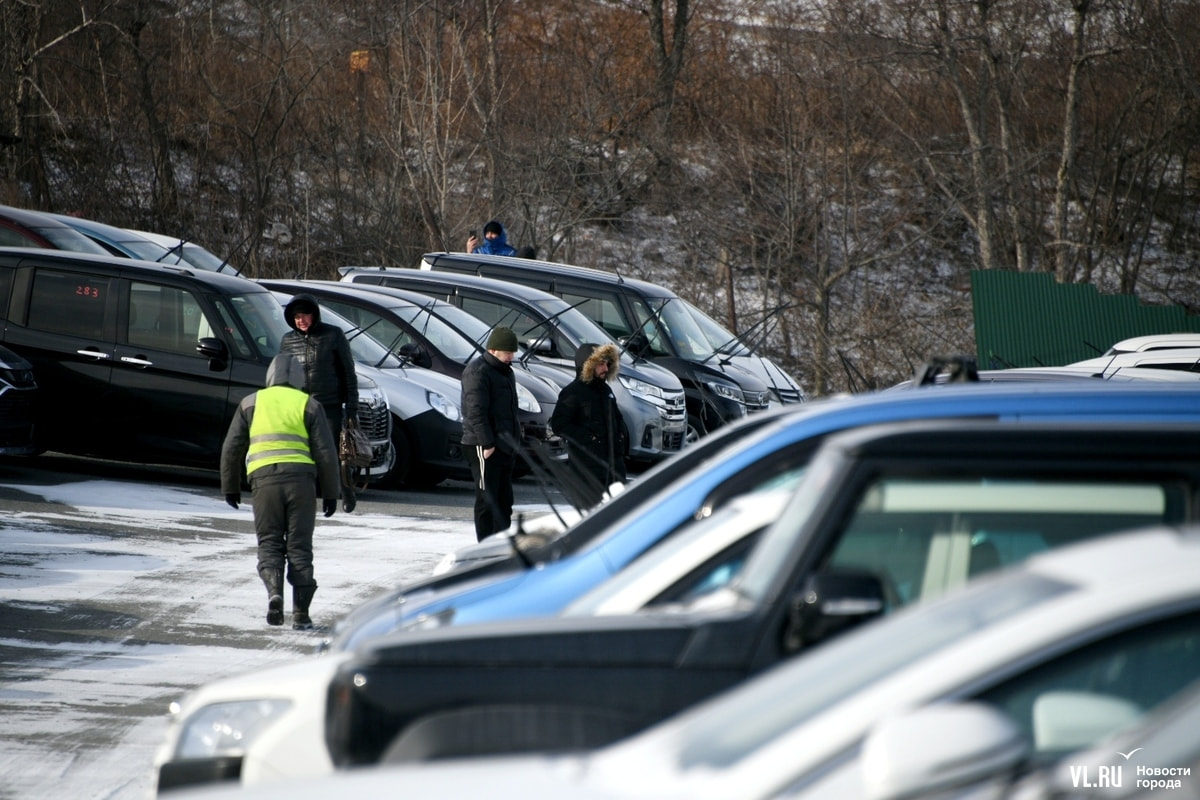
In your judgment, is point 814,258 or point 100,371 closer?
point 100,371

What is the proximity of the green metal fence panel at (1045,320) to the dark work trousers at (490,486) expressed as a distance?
635 inches

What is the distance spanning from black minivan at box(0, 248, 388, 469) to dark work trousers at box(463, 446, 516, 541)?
3.36 m

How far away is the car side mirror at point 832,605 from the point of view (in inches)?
122

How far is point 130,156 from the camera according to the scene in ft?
102

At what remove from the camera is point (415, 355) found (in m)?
15.3

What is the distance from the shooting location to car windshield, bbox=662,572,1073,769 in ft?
7.79

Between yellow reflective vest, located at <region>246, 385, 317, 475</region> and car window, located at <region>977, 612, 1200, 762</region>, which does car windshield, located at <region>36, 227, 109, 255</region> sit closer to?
yellow reflective vest, located at <region>246, 385, 317, 475</region>

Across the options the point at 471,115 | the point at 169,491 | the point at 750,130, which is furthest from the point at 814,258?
the point at 169,491

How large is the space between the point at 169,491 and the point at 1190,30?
89.5 ft

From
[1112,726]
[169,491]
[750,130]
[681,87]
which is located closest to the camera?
[1112,726]

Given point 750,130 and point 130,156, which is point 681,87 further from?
point 130,156

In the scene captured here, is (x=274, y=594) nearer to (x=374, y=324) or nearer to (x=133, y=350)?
(x=133, y=350)

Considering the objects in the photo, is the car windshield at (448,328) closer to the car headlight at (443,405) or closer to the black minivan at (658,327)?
the car headlight at (443,405)

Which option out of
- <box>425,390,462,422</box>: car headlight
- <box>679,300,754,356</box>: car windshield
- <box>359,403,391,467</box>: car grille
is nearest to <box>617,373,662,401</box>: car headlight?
<box>679,300,754,356</box>: car windshield
